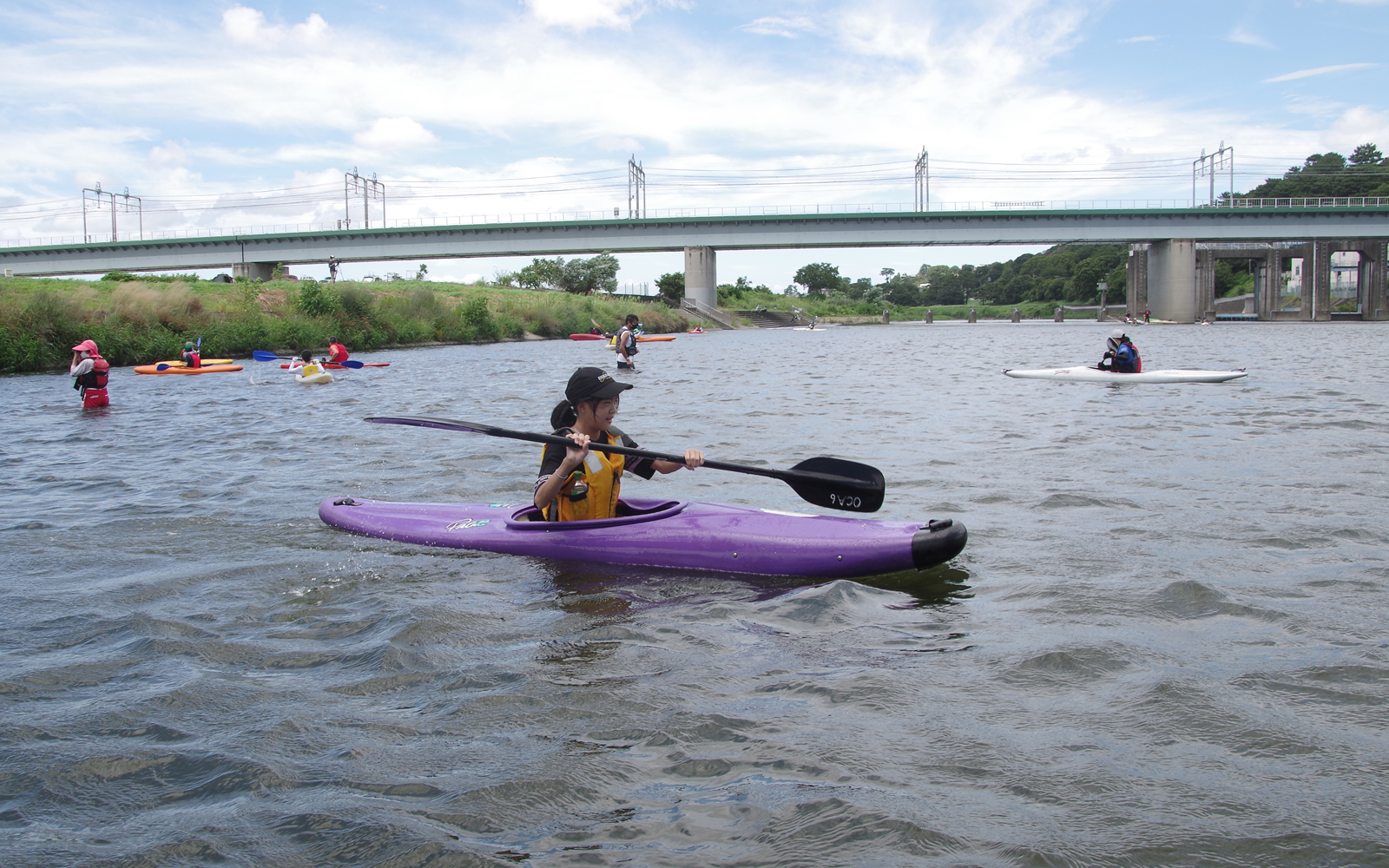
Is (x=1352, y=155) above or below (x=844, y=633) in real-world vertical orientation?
above

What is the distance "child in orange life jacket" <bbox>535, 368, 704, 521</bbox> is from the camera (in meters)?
5.19

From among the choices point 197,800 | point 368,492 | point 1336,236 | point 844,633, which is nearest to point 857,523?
point 844,633

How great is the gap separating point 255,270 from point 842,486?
205 ft

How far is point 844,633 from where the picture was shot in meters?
4.27

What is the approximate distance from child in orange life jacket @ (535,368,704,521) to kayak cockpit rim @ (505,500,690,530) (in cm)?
9

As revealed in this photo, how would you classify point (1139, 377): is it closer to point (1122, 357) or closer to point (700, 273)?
point (1122, 357)

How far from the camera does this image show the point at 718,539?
527cm

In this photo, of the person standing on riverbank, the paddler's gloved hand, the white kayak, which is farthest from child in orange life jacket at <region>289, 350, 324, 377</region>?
the paddler's gloved hand

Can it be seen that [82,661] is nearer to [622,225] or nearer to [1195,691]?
[1195,691]

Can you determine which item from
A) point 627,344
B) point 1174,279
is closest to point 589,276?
point 1174,279

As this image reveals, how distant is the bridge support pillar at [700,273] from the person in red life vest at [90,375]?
4975cm

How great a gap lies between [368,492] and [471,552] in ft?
8.47

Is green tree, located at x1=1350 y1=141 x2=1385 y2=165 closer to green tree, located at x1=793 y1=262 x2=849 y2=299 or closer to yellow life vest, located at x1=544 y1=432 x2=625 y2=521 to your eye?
green tree, located at x1=793 y1=262 x2=849 y2=299

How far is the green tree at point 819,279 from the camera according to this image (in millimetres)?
113375
